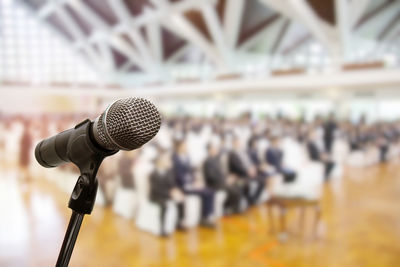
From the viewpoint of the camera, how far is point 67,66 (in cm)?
3234

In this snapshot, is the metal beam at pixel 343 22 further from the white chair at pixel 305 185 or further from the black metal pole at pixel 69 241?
the black metal pole at pixel 69 241

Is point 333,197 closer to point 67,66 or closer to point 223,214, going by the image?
point 223,214

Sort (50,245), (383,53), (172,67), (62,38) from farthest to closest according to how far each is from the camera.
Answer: (62,38) → (172,67) → (383,53) → (50,245)

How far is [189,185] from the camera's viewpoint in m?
5.64

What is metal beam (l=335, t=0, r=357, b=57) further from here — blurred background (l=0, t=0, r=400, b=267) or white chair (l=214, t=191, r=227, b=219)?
white chair (l=214, t=191, r=227, b=219)

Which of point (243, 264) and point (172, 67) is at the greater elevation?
point (172, 67)

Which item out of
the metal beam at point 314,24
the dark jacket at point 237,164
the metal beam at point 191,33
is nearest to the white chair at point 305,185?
the dark jacket at point 237,164

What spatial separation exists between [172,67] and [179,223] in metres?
25.4

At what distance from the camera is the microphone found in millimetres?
869

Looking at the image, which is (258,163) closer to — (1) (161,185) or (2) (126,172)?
(1) (161,185)

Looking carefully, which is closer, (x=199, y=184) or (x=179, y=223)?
(x=179, y=223)

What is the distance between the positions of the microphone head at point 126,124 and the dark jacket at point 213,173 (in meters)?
4.59

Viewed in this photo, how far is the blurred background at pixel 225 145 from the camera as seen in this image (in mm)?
4523

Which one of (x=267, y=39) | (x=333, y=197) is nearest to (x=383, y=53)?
(x=267, y=39)
